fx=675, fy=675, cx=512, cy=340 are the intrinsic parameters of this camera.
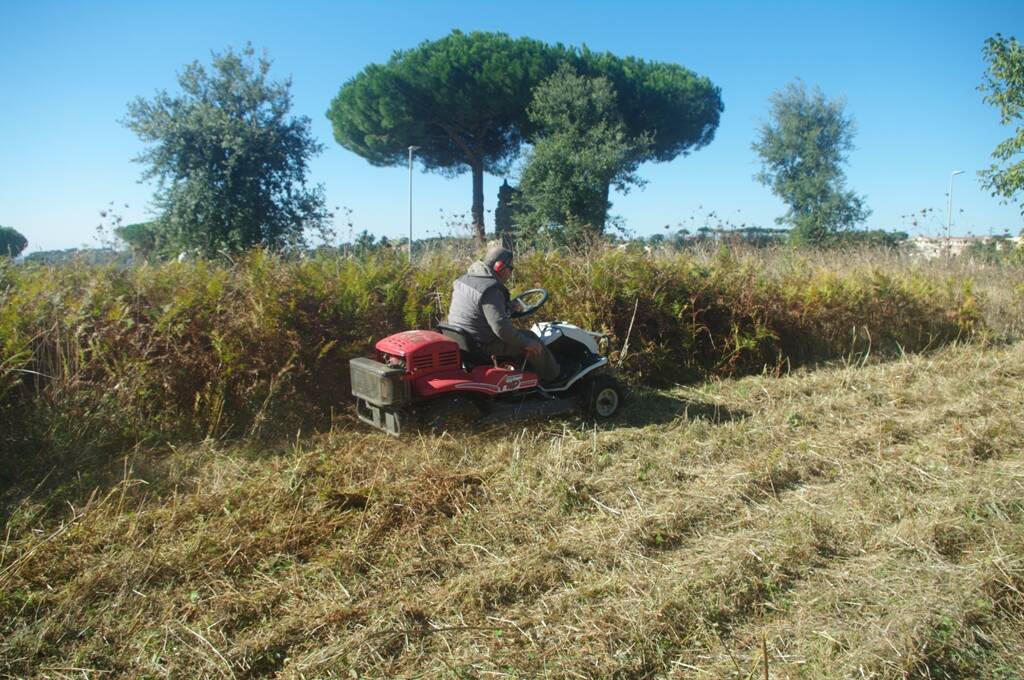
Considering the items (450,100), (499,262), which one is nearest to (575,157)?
(450,100)

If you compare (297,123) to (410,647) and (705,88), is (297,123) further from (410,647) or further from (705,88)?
(705,88)

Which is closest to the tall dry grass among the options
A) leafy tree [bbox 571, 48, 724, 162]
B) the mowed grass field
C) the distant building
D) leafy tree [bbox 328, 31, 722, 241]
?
the mowed grass field

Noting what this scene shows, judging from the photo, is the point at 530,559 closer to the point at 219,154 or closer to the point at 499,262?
the point at 499,262

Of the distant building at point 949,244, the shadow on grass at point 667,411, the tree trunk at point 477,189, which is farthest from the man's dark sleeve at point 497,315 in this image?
the tree trunk at point 477,189

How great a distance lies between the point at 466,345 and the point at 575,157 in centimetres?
1457

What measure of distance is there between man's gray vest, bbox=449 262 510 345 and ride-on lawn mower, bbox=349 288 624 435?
3.0 inches

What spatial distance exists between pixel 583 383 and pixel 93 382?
361 cm

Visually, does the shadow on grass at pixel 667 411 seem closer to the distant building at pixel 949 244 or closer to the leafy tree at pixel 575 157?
the distant building at pixel 949 244

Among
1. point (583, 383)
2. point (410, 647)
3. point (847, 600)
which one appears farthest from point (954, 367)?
point (410, 647)

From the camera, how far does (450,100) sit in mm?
22562

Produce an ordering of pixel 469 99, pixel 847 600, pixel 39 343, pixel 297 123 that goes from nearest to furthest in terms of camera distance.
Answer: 1. pixel 847 600
2. pixel 39 343
3. pixel 297 123
4. pixel 469 99

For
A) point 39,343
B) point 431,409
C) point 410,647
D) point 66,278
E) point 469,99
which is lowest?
point 410,647

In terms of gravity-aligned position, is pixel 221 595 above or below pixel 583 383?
below

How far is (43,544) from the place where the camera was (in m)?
3.12
